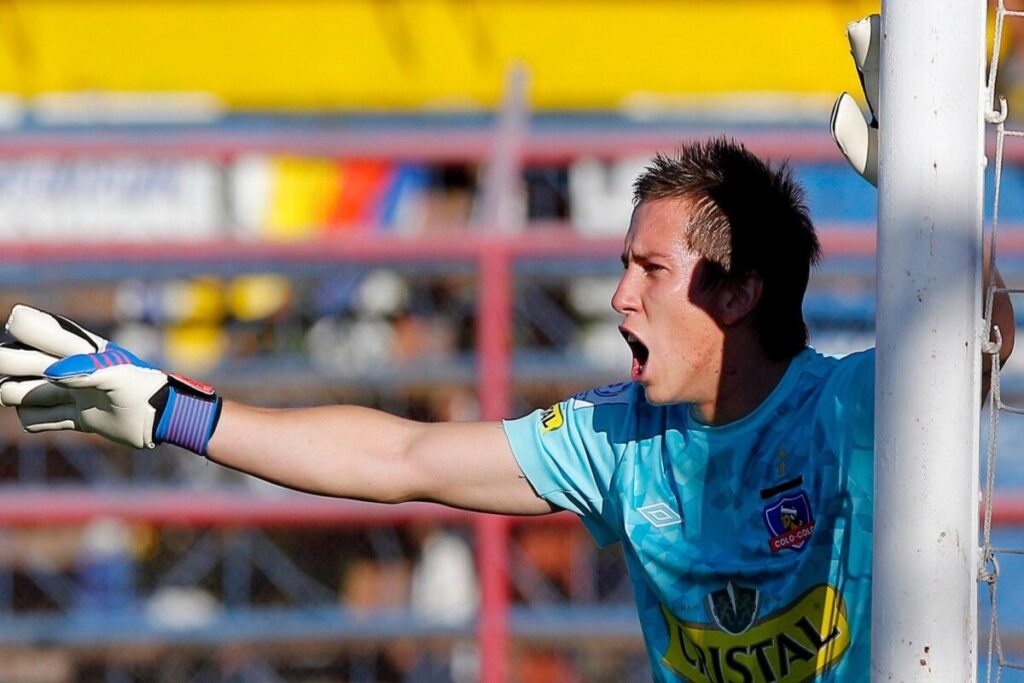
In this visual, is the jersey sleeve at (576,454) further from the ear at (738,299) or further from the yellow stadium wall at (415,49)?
the yellow stadium wall at (415,49)

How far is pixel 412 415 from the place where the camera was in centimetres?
467

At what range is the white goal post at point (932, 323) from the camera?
65.0 inches

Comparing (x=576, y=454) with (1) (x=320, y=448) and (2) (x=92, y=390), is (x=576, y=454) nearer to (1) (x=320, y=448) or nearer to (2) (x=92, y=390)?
(1) (x=320, y=448)

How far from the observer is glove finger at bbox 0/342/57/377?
7.00 feet

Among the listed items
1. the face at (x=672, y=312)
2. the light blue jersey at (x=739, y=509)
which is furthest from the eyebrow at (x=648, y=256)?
the light blue jersey at (x=739, y=509)

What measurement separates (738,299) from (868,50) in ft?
1.66

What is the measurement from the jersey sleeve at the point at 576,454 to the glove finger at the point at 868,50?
2.37 ft

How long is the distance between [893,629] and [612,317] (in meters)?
3.37

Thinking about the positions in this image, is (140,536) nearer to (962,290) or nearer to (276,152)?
(276,152)

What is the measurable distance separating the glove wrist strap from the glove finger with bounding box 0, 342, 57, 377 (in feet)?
0.60

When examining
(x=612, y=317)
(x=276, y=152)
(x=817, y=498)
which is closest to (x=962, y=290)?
(x=817, y=498)

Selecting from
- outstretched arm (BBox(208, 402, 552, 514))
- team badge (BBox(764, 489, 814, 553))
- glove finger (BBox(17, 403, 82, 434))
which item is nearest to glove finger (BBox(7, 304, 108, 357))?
glove finger (BBox(17, 403, 82, 434))

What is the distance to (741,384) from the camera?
7.20 feet

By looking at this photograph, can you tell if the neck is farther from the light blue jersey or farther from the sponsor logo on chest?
the sponsor logo on chest
